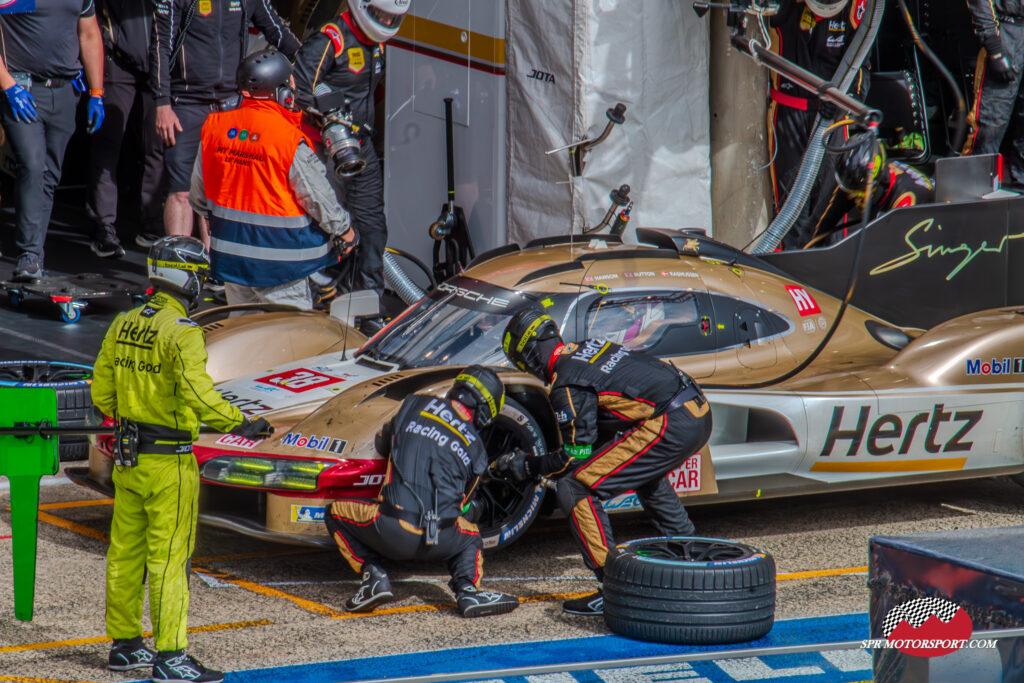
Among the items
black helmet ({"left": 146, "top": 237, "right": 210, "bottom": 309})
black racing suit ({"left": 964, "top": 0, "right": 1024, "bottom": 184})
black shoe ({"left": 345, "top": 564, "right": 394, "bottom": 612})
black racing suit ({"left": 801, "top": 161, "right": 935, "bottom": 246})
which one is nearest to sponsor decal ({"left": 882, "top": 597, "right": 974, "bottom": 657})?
black shoe ({"left": 345, "top": 564, "right": 394, "bottom": 612})

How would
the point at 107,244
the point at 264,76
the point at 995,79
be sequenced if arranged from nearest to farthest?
the point at 264,76, the point at 107,244, the point at 995,79

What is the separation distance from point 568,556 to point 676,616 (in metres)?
1.40

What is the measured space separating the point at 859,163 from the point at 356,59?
3459 mm

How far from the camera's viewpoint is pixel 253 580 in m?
6.28

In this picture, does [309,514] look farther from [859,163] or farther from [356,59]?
[859,163]

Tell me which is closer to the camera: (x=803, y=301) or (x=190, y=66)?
(x=803, y=301)

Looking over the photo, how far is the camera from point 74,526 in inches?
278

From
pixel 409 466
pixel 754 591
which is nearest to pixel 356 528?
pixel 409 466

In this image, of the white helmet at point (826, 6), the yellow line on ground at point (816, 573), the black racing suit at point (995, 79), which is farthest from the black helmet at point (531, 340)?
the black racing suit at point (995, 79)

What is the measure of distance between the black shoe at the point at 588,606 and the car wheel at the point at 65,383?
126 inches

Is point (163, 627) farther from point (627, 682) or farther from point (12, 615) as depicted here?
Result: point (627, 682)

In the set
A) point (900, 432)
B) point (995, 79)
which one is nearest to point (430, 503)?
point (900, 432)

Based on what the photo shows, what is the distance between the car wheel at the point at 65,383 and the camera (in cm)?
762

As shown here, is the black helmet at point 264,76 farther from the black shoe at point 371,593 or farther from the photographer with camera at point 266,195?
the black shoe at point 371,593
